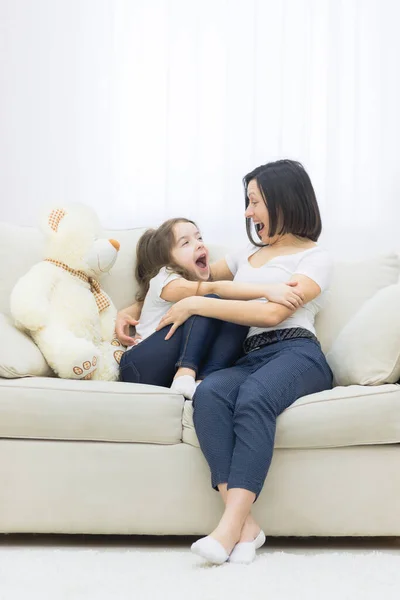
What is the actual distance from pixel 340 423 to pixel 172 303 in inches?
26.5

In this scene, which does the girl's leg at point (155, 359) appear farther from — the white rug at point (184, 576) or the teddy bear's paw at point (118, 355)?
the white rug at point (184, 576)

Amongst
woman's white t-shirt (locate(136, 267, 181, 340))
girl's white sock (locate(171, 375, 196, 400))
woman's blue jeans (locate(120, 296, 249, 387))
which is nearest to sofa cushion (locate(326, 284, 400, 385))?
woman's blue jeans (locate(120, 296, 249, 387))

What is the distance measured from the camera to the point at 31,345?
1.91 m

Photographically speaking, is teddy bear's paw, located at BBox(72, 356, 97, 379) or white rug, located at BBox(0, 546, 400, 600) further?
teddy bear's paw, located at BBox(72, 356, 97, 379)

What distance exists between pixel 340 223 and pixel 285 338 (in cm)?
105

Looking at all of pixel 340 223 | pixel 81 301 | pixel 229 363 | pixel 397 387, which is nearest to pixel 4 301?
pixel 81 301

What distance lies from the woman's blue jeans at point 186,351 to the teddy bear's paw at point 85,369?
11 centimetres

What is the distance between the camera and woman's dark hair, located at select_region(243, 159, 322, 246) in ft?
6.89

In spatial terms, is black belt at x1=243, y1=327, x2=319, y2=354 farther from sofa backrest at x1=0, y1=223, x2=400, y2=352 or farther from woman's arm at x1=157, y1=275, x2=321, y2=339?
sofa backrest at x1=0, y1=223, x2=400, y2=352

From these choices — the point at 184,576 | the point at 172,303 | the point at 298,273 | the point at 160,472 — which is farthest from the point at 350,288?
the point at 184,576

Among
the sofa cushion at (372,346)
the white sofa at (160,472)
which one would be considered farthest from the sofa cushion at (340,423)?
the sofa cushion at (372,346)

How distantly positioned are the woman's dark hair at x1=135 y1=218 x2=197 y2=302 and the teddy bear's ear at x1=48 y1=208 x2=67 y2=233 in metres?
0.27

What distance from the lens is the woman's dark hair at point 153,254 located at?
2.23m

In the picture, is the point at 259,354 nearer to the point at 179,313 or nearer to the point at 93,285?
the point at 179,313
